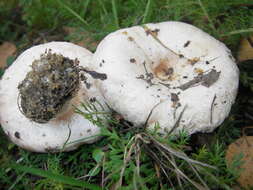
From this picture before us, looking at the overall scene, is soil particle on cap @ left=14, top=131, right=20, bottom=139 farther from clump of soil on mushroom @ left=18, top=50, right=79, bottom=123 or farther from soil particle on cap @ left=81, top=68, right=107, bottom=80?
soil particle on cap @ left=81, top=68, right=107, bottom=80

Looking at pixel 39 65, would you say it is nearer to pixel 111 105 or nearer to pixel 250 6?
pixel 111 105

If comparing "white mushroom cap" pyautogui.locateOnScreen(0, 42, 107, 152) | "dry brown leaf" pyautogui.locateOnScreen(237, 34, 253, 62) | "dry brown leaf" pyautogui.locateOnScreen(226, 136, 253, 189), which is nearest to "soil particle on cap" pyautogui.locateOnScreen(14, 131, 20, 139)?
"white mushroom cap" pyautogui.locateOnScreen(0, 42, 107, 152)

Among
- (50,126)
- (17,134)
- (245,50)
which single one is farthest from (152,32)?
(17,134)

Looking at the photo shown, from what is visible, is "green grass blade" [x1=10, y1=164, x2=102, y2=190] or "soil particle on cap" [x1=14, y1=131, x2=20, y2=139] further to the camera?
"soil particle on cap" [x1=14, y1=131, x2=20, y2=139]

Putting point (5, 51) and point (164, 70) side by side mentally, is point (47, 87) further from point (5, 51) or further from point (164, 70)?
point (5, 51)

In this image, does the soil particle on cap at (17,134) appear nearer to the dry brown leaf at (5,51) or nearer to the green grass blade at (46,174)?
the green grass blade at (46,174)

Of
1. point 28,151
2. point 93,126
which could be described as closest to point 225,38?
point 93,126

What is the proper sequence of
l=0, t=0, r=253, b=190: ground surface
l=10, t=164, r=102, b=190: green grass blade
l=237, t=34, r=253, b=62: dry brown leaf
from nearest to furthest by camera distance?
l=10, t=164, r=102, b=190: green grass blade
l=0, t=0, r=253, b=190: ground surface
l=237, t=34, r=253, b=62: dry brown leaf
